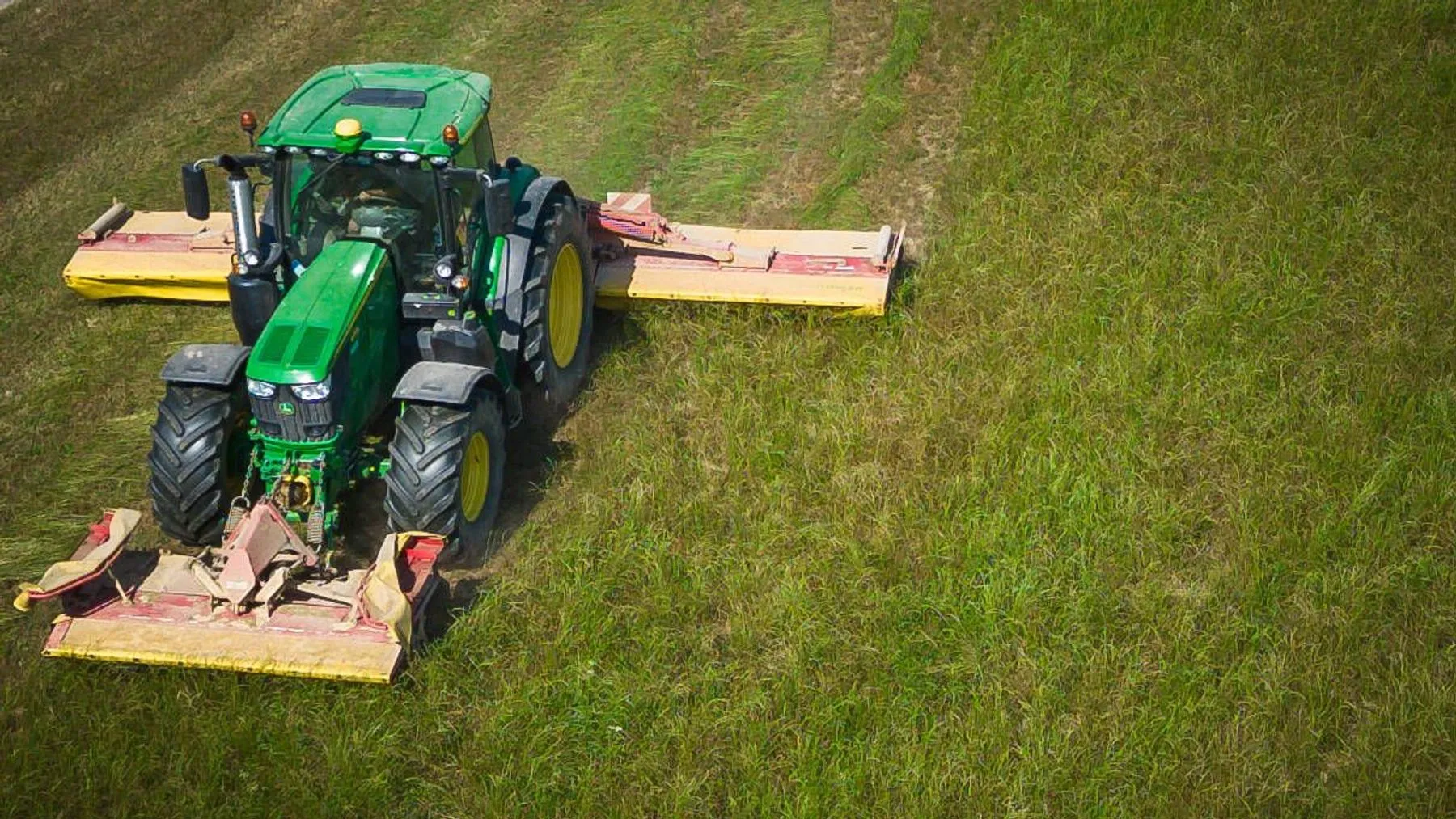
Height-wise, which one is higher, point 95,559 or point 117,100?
point 95,559

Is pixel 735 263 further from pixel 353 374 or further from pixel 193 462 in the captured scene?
pixel 193 462

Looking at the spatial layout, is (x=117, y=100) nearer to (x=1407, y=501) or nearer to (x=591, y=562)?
(x=591, y=562)

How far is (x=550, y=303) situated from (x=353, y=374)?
1652 mm

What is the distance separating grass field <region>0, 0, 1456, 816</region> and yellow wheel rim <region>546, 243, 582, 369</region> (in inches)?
15.0

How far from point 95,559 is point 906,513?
411 centimetres

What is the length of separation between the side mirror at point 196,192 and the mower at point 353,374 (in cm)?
2

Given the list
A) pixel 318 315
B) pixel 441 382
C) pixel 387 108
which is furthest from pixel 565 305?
pixel 318 315

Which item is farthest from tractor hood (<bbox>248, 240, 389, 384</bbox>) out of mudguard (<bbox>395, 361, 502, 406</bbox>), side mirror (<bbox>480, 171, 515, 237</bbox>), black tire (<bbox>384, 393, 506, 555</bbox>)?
side mirror (<bbox>480, 171, 515, 237</bbox>)

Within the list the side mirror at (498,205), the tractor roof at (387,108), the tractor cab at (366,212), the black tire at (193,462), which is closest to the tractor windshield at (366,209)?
the tractor cab at (366,212)

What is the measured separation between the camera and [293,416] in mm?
7145

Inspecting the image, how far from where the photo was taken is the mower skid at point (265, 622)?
655 centimetres

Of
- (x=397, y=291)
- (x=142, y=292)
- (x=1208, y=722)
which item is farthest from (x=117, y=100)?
(x=1208, y=722)

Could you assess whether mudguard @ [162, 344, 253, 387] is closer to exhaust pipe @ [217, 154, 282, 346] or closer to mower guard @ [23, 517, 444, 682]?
exhaust pipe @ [217, 154, 282, 346]

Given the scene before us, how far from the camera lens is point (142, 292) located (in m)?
10.2
